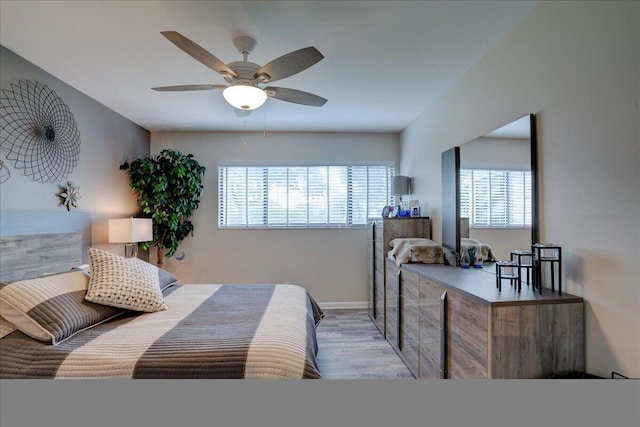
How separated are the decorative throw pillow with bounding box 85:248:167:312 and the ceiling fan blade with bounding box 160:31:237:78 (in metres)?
1.32

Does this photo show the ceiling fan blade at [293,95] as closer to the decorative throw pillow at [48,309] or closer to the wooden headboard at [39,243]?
the decorative throw pillow at [48,309]

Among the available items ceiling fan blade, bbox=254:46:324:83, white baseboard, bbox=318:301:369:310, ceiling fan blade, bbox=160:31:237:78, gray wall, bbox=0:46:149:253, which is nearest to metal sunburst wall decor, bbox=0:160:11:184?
gray wall, bbox=0:46:149:253

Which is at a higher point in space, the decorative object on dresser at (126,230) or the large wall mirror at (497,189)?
the large wall mirror at (497,189)

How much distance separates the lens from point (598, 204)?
132 cm

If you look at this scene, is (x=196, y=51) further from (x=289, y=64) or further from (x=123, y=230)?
(x=123, y=230)

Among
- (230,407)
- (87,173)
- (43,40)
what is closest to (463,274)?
(230,407)

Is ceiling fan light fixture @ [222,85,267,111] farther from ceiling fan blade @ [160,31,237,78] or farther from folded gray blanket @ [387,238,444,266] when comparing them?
folded gray blanket @ [387,238,444,266]

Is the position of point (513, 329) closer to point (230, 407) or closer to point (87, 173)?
point (230, 407)

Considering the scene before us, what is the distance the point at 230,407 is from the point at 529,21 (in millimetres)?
2322

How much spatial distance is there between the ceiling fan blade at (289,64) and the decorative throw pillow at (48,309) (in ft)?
5.34

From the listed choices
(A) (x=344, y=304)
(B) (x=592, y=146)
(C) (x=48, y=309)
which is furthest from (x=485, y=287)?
(A) (x=344, y=304)

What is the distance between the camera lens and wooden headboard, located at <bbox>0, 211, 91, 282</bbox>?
2029 millimetres

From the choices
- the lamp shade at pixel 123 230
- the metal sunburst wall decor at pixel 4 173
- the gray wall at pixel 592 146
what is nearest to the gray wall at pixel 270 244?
the lamp shade at pixel 123 230

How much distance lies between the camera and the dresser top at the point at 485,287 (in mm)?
1403
